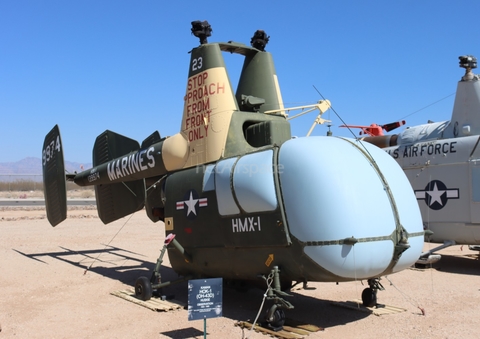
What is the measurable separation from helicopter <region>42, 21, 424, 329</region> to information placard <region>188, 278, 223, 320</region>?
0.76 m

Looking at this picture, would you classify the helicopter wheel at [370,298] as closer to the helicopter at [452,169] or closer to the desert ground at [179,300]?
the desert ground at [179,300]

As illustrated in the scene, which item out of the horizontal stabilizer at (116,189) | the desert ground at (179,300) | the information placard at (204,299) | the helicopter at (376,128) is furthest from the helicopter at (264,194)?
the helicopter at (376,128)

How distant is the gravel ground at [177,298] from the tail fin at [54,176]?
1.37 meters

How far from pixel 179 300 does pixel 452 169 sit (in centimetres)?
726

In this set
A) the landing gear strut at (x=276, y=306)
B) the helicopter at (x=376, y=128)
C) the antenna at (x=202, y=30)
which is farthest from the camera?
the helicopter at (x=376, y=128)

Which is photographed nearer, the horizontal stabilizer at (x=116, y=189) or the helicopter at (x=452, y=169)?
the helicopter at (x=452, y=169)

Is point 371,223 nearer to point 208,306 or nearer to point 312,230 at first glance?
point 312,230

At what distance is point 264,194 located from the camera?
650 cm

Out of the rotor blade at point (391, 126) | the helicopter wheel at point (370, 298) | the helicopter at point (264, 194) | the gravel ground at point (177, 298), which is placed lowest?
the gravel ground at point (177, 298)

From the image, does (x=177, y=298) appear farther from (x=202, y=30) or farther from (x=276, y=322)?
(x=202, y=30)

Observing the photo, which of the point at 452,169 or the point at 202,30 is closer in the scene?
the point at 202,30

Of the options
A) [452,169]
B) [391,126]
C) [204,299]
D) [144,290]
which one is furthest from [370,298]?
[391,126]

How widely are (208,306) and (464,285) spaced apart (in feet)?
20.9

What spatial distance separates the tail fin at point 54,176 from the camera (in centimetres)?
1191
